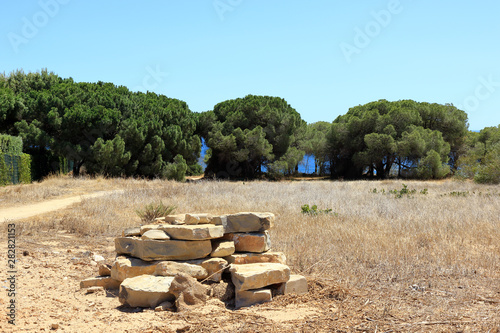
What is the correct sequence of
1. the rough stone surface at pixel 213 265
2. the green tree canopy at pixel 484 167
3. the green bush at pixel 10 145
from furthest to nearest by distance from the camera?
the green tree canopy at pixel 484 167, the green bush at pixel 10 145, the rough stone surface at pixel 213 265

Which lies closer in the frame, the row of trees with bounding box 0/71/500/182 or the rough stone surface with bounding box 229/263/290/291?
the rough stone surface with bounding box 229/263/290/291

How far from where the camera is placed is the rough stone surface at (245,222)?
548 cm

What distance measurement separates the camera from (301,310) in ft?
14.1

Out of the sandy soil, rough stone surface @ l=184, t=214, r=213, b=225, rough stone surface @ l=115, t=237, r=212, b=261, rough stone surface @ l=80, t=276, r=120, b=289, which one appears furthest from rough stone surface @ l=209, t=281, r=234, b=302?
rough stone surface @ l=80, t=276, r=120, b=289

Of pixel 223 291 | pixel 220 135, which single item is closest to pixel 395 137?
pixel 220 135

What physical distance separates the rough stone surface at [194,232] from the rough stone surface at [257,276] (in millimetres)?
577

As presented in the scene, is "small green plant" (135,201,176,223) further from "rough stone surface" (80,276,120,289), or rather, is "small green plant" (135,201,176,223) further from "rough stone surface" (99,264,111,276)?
"rough stone surface" (80,276,120,289)

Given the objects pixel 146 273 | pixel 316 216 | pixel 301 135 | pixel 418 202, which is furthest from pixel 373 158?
pixel 146 273

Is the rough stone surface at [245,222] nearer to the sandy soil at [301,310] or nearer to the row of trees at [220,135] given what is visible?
the sandy soil at [301,310]

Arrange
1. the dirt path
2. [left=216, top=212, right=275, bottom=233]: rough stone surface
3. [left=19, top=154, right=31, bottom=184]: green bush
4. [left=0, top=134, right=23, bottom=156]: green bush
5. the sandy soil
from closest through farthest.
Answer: the sandy soil
[left=216, top=212, right=275, bottom=233]: rough stone surface
the dirt path
[left=0, top=134, right=23, bottom=156]: green bush
[left=19, top=154, right=31, bottom=184]: green bush

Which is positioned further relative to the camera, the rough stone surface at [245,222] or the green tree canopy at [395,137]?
the green tree canopy at [395,137]

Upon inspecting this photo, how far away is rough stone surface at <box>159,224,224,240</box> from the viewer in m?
5.12

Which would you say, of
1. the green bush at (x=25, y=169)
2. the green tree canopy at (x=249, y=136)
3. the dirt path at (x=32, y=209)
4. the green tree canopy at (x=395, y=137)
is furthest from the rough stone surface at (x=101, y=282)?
the green tree canopy at (x=395, y=137)

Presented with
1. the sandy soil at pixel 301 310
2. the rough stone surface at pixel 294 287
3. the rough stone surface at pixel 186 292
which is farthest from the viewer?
the rough stone surface at pixel 294 287
